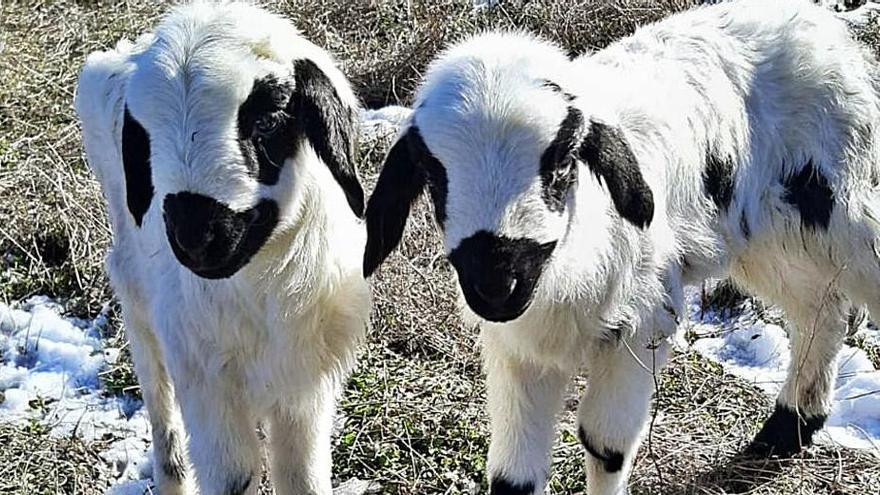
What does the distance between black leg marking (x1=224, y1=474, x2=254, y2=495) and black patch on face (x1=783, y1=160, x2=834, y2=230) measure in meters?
2.09

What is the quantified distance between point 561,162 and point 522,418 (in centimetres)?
107

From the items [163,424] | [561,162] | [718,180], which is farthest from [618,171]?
[163,424]

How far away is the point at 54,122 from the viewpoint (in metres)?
7.34

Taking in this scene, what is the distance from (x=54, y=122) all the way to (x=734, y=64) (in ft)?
14.2

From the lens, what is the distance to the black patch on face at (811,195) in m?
4.49

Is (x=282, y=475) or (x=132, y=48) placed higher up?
(x=132, y=48)

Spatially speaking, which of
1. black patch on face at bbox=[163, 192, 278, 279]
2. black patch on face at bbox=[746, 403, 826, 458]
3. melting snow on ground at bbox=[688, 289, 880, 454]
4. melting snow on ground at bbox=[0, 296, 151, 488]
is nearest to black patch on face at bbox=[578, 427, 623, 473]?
black patch on face at bbox=[746, 403, 826, 458]

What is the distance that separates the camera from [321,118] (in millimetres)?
3666

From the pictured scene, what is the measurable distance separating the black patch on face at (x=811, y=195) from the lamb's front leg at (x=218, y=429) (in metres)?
2.03

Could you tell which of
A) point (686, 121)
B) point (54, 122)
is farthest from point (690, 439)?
point (54, 122)

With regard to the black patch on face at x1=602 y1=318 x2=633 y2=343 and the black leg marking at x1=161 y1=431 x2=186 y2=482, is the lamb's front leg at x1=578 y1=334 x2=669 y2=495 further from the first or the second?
the black leg marking at x1=161 y1=431 x2=186 y2=482

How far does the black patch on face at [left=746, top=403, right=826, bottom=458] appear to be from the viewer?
5.02m

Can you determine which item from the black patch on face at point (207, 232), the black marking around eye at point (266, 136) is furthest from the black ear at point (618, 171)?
the black patch on face at point (207, 232)

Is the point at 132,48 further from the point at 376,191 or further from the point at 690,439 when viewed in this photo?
the point at 690,439
